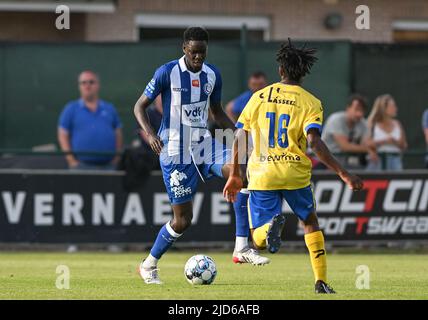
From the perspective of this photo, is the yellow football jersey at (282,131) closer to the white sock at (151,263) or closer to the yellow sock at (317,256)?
the yellow sock at (317,256)

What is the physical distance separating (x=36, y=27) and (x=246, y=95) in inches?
273

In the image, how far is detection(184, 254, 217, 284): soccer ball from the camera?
11.3 meters

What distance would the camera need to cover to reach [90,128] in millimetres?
17859

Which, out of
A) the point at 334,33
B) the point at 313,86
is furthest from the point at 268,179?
the point at 334,33

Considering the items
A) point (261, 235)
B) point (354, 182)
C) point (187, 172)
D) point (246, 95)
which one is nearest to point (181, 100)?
point (187, 172)

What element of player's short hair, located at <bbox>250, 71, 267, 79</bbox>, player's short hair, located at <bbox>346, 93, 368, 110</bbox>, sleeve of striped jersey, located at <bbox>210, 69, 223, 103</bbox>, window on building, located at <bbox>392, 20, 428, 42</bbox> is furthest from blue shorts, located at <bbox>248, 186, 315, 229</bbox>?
window on building, located at <bbox>392, 20, 428, 42</bbox>

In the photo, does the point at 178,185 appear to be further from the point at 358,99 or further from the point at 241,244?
the point at 358,99

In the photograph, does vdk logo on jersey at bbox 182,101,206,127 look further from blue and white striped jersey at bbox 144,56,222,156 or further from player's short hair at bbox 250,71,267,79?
player's short hair at bbox 250,71,267,79

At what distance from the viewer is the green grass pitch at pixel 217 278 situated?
1030cm

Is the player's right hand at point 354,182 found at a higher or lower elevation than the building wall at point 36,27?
lower

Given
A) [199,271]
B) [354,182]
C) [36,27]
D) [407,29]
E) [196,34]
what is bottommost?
[199,271]

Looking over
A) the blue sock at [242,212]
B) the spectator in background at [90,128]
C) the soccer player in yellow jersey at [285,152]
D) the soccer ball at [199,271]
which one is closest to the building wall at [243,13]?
the spectator in background at [90,128]

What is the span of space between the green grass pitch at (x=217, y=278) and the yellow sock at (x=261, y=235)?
0.43 meters

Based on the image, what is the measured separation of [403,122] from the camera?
19.0 meters
